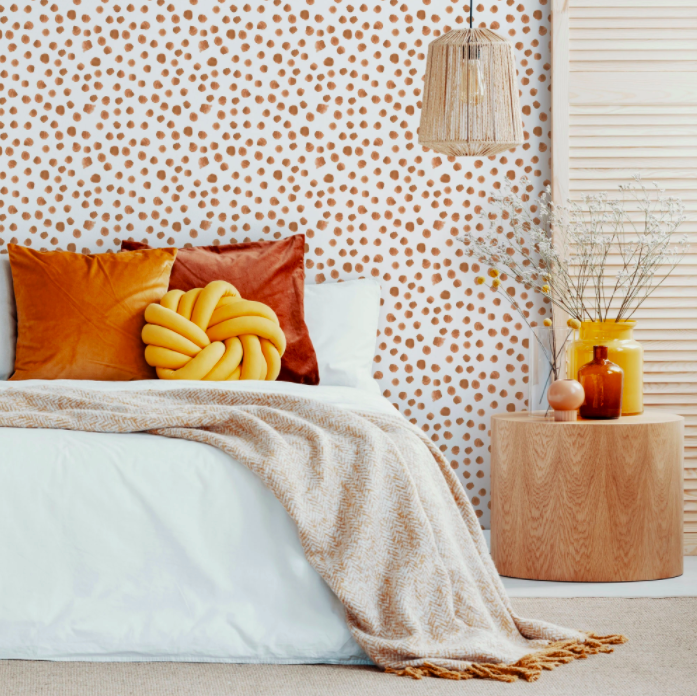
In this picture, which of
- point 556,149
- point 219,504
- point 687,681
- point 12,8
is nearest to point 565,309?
point 556,149

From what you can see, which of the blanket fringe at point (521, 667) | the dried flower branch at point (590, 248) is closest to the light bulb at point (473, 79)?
the dried flower branch at point (590, 248)

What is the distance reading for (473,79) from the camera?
269 centimetres

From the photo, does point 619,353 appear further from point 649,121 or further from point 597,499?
point 649,121

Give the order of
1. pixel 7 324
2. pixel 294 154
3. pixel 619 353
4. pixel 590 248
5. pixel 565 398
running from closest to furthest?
pixel 565 398, pixel 619 353, pixel 7 324, pixel 590 248, pixel 294 154

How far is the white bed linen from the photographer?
1.87 meters

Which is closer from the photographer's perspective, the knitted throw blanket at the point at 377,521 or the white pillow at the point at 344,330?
the knitted throw blanket at the point at 377,521

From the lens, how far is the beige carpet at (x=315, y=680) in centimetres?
179

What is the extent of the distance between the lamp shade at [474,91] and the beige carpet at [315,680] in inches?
59.8

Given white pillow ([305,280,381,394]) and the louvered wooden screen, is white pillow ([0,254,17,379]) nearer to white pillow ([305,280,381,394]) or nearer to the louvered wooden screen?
white pillow ([305,280,381,394])

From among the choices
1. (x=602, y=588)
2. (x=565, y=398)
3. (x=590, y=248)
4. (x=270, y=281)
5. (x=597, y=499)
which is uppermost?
(x=590, y=248)

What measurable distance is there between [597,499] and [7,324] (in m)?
2.02

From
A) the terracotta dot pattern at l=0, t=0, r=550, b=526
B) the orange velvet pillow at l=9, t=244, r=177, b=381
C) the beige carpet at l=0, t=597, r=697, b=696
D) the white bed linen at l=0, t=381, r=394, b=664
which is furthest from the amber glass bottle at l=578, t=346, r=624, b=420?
the orange velvet pillow at l=9, t=244, r=177, b=381

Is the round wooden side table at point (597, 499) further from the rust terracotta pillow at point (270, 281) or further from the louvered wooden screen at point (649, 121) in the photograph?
the rust terracotta pillow at point (270, 281)

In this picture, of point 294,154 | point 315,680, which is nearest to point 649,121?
point 294,154
